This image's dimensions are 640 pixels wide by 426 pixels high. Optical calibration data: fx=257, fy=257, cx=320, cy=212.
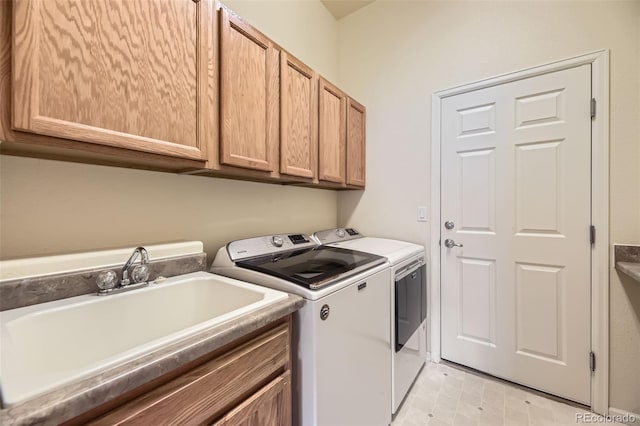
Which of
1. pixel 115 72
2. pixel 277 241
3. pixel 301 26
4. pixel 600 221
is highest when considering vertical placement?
pixel 301 26

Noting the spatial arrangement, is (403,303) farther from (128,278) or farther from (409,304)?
(128,278)

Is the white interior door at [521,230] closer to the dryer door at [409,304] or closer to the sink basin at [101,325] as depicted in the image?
the dryer door at [409,304]

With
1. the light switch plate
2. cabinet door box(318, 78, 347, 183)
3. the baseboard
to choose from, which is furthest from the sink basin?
the baseboard

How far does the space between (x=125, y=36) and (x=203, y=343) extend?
102 cm

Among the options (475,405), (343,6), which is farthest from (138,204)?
(343,6)

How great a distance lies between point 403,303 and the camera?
5.32 feet

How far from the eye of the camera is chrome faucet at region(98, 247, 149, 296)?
3.11 ft

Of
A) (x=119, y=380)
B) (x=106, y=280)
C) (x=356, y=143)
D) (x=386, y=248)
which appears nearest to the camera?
(x=119, y=380)

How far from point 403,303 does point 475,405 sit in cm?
79

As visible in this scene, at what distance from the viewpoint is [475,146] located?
1916mm

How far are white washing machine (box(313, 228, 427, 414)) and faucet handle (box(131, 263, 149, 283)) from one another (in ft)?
3.72

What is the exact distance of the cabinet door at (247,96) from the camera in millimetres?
1164

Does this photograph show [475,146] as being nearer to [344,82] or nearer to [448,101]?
[448,101]

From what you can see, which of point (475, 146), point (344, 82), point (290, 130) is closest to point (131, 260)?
point (290, 130)
